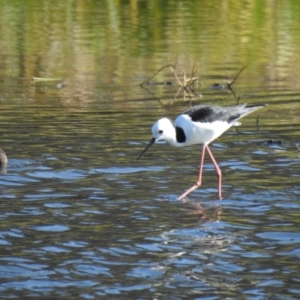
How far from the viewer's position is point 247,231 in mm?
7344

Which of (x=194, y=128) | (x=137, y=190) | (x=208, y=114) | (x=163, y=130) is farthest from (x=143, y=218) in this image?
(x=208, y=114)

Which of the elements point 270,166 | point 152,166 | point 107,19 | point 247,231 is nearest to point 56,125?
point 152,166

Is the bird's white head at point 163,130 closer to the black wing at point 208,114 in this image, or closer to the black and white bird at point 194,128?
the black and white bird at point 194,128

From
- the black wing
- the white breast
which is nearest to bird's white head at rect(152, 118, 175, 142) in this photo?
the white breast

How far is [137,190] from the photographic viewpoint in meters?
8.57

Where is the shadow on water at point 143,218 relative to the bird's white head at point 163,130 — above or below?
below

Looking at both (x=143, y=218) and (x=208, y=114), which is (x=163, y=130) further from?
(x=143, y=218)

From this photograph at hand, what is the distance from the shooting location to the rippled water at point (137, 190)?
6277 mm

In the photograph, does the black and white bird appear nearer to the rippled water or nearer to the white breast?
the white breast

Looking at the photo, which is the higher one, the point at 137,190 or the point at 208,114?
the point at 208,114

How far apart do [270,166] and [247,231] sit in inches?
85.7

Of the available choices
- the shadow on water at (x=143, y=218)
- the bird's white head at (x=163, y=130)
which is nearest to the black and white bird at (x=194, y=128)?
the bird's white head at (x=163, y=130)

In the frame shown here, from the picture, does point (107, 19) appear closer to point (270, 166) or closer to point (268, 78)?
point (268, 78)

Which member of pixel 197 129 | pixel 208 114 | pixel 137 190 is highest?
pixel 208 114
